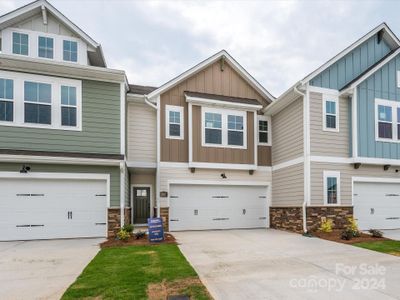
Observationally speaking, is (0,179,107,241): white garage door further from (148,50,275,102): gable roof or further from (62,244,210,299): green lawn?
(148,50,275,102): gable roof

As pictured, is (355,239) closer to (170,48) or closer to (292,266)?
(292,266)

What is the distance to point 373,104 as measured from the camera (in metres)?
12.7

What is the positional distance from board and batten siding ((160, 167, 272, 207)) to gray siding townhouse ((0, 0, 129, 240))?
2043 millimetres

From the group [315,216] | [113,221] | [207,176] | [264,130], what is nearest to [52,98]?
[113,221]

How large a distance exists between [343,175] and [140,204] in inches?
361

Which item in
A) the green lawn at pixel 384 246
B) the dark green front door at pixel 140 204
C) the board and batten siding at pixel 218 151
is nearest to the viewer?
the green lawn at pixel 384 246

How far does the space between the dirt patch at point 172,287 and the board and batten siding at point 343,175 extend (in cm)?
775

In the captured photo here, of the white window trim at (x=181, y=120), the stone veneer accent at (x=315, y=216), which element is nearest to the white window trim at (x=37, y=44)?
the white window trim at (x=181, y=120)

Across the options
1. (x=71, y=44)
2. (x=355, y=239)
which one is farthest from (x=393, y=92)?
(x=71, y=44)

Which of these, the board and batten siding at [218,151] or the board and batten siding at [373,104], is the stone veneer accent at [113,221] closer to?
the board and batten siding at [218,151]

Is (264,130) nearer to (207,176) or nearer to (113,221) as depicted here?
(207,176)

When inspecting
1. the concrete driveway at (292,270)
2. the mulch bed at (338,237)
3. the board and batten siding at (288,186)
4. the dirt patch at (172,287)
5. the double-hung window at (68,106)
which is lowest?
the mulch bed at (338,237)

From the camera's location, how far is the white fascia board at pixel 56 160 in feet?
33.4

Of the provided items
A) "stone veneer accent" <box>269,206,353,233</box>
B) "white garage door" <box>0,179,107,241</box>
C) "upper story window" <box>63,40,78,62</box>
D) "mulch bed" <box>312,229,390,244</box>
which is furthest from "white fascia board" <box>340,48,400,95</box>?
"upper story window" <box>63,40,78,62</box>
